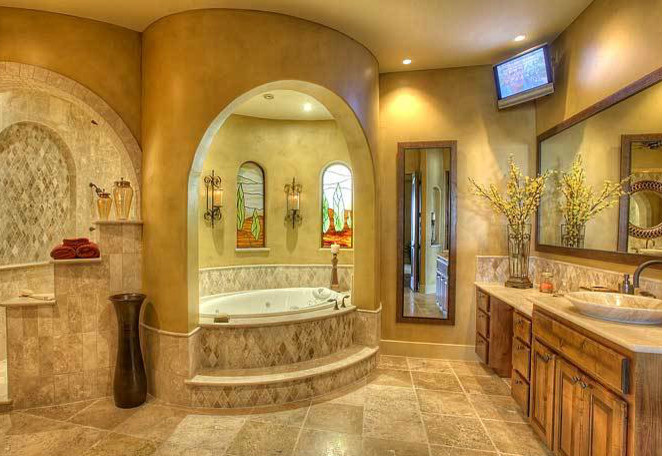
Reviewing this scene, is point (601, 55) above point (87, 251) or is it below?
above

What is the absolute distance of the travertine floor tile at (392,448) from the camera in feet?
→ 7.38

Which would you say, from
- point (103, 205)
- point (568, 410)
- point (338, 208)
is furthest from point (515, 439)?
point (103, 205)

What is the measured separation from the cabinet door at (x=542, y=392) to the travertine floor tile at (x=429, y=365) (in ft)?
3.93

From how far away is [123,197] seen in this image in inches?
116

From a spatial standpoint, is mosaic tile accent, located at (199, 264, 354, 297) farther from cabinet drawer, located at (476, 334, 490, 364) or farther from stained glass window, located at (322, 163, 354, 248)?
cabinet drawer, located at (476, 334, 490, 364)

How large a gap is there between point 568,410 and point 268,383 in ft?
6.88

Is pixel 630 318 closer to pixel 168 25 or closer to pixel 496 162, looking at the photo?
pixel 496 162

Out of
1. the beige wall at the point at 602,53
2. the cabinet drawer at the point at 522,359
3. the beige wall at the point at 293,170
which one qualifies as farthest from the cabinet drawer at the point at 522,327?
the beige wall at the point at 293,170

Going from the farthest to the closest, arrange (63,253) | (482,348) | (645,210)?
(482,348)
(63,253)
(645,210)

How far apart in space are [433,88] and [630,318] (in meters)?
3.00

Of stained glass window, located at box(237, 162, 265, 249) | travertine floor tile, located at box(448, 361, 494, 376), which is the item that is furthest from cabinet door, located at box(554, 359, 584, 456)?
stained glass window, located at box(237, 162, 265, 249)

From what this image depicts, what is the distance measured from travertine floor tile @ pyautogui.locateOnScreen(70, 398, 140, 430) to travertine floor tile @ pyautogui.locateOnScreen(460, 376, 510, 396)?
295cm

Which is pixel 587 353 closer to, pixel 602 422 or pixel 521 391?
pixel 602 422

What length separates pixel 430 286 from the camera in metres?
3.96
